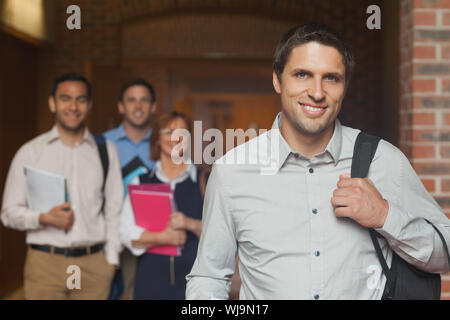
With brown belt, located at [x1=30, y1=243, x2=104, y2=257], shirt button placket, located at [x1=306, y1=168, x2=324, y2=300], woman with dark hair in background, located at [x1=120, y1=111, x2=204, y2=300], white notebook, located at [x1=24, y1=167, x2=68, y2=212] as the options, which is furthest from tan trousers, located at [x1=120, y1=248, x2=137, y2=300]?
Answer: shirt button placket, located at [x1=306, y1=168, x2=324, y2=300]

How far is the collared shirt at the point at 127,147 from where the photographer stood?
3.62m

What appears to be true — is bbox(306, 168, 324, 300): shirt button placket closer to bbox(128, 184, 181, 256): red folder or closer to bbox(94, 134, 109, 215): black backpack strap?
bbox(128, 184, 181, 256): red folder

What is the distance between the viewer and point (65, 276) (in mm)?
3139

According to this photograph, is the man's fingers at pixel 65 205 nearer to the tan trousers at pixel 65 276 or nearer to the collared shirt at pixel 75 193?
the collared shirt at pixel 75 193

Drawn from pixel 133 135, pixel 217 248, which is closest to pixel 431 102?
pixel 217 248

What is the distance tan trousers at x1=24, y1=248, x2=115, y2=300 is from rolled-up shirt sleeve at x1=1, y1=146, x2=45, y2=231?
0.22m

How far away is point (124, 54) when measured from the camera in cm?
588

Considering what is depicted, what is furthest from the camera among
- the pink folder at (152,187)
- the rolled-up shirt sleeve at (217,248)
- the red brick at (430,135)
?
the pink folder at (152,187)

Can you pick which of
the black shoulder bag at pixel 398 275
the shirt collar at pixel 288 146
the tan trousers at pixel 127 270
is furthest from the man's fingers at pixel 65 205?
the black shoulder bag at pixel 398 275

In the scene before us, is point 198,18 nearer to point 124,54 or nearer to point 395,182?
point 124,54

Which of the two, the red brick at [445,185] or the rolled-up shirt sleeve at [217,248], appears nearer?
the rolled-up shirt sleeve at [217,248]

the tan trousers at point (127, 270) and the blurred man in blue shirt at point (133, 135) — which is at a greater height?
the blurred man in blue shirt at point (133, 135)
